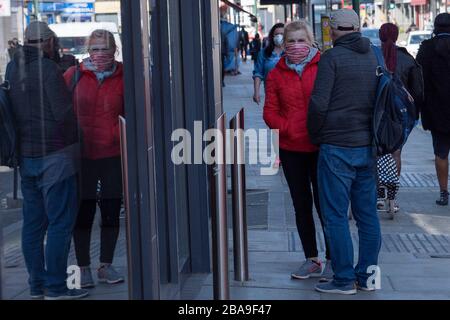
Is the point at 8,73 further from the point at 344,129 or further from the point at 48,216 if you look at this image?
the point at 344,129

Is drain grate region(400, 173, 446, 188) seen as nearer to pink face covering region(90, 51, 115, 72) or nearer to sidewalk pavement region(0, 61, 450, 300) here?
sidewalk pavement region(0, 61, 450, 300)

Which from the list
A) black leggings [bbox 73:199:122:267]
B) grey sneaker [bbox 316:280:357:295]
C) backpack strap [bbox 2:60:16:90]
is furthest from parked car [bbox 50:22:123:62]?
grey sneaker [bbox 316:280:357:295]

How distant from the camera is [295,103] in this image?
22.5 ft

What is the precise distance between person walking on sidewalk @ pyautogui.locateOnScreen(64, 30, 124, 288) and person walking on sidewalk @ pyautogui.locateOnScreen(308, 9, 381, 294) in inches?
77.0

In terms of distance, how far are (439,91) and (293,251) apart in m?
2.98

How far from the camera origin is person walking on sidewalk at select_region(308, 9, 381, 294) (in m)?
6.32

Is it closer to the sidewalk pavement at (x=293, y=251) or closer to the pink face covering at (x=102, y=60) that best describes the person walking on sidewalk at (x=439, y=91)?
the sidewalk pavement at (x=293, y=251)

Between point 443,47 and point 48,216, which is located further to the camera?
point 443,47

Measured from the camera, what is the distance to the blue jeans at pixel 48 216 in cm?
368

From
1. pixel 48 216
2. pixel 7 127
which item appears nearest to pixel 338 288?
pixel 48 216

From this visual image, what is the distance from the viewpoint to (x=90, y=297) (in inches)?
164

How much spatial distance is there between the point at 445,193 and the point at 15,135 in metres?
7.44
